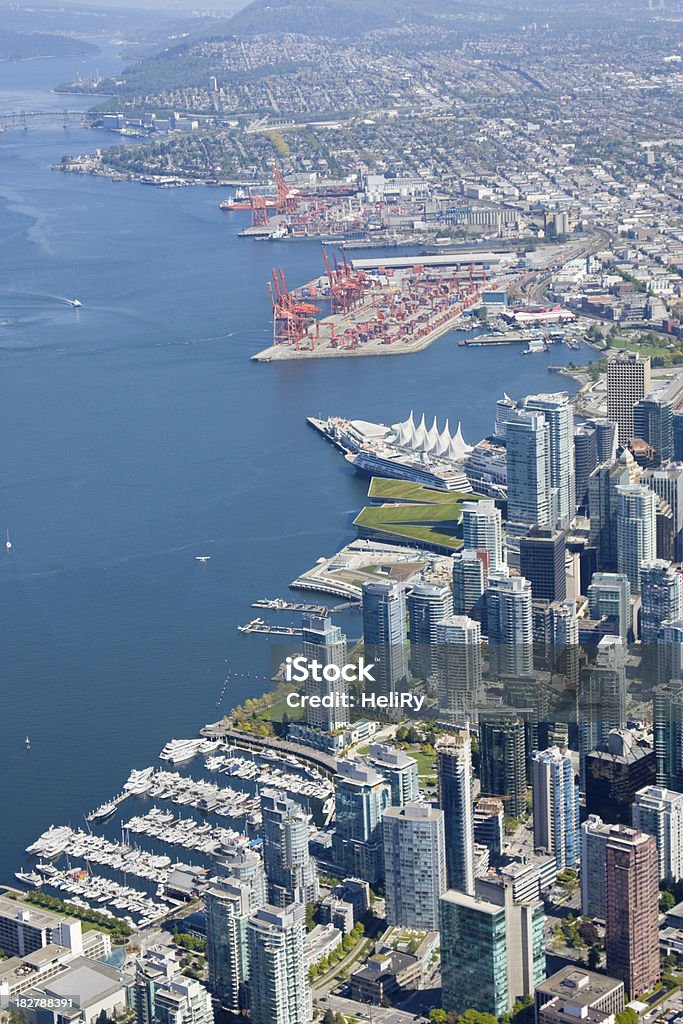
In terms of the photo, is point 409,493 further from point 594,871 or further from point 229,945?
point 229,945

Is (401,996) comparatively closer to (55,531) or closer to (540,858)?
(540,858)

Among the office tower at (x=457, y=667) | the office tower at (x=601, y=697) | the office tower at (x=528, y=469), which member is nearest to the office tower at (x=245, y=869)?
the office tower at (x=601, y=697)

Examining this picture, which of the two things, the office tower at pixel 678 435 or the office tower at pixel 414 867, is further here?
the office tower at pixel 678 435

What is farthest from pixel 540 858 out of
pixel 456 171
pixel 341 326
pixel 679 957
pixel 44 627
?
pixel 456 171

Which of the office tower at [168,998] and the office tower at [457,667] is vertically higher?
the office tower at [457,667]

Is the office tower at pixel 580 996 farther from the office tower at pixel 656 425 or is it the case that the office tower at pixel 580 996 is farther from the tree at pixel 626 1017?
the office tower at pixel 656 425

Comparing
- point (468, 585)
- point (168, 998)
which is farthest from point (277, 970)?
point (468, 585)

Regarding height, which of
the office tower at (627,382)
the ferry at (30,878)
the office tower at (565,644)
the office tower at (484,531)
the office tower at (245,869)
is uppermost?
the office tower at (627,382)
